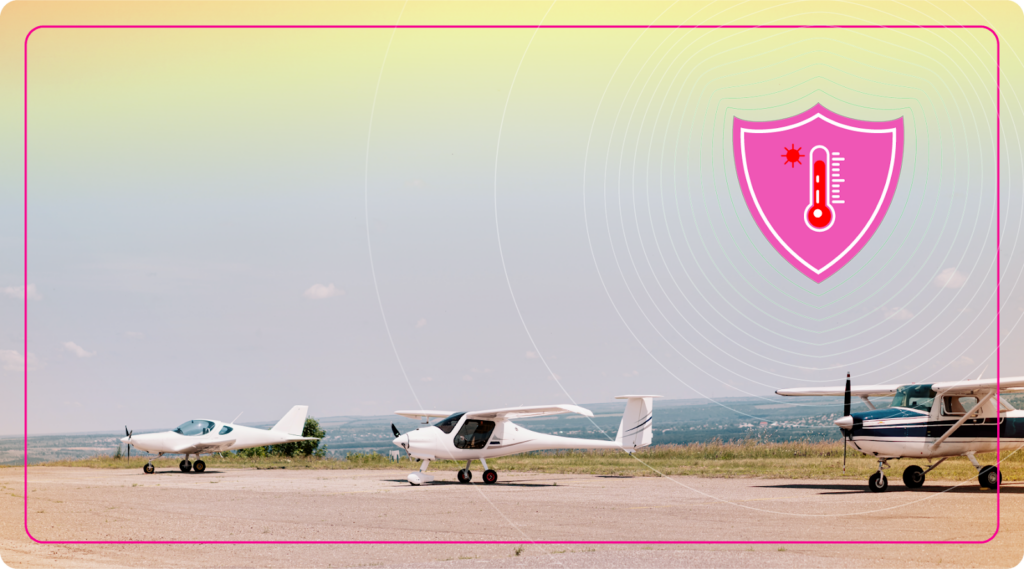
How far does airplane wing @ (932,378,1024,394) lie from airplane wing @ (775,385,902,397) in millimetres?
2020

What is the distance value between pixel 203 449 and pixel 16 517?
54.0 ft

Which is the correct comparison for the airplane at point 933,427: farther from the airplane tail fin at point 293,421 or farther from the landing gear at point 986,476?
the airplane tail fin at point 293,421

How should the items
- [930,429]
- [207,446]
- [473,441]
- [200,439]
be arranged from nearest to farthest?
1. [930,429]
2. [473,441]
3. [200,439]
4. [207,446]

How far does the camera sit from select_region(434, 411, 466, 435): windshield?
25609mm

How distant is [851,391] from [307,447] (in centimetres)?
2807

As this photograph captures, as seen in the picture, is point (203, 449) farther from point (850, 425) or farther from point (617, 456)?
point (850, 425)

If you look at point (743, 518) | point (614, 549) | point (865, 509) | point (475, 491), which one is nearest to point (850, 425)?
point (865, 509)

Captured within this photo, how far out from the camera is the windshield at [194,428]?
105 ft

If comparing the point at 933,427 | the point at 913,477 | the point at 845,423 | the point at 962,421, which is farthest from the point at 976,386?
the point at 845,423

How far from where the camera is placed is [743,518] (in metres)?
15.2

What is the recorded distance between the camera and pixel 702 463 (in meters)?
30.4

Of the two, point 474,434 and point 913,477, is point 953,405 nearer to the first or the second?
point 913,477

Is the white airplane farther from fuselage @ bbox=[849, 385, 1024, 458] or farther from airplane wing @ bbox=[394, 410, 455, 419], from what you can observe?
fuselage @ bbox=[849, 385, 1024, 458]

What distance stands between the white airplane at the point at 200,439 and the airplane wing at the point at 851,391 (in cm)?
1996
